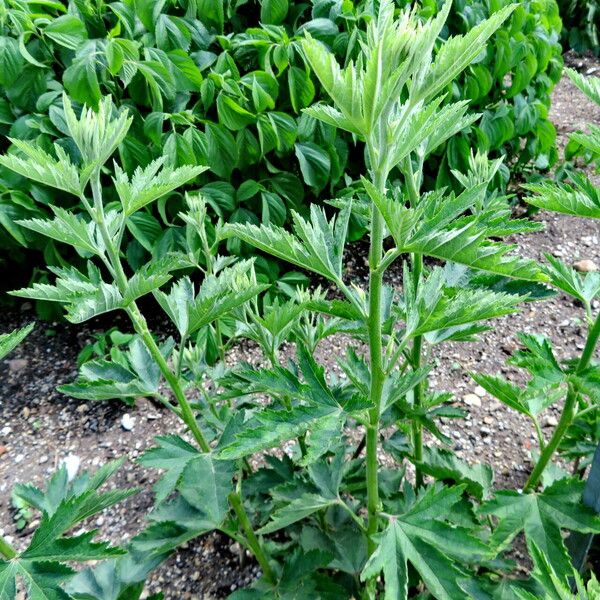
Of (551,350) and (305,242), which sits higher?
(305,242)

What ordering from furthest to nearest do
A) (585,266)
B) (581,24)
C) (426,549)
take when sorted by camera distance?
(581,24)
(585,266)
(426,549)

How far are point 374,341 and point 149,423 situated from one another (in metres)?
1.61

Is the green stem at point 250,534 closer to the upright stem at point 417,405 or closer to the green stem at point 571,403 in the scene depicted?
the upright stem at point 417,405

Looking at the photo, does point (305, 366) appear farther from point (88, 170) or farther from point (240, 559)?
point (240, 559)

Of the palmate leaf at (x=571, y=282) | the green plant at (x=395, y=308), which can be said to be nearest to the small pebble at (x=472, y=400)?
the green plant at (x=395, y=308)

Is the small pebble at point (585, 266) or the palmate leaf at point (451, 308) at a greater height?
the palmate leaf at point (451, 308)

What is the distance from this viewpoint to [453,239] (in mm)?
831

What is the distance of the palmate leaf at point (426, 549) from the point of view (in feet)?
3.21

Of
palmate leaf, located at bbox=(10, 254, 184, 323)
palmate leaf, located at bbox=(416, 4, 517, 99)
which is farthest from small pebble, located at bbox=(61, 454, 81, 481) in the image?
palmate leaf, located at bbox=(416, 4, 517, 99)

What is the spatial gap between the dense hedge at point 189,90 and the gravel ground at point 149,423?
19.6 inches

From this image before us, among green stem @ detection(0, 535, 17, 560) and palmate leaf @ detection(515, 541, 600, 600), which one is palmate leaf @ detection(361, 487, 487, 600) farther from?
green stem @ detection(0, 535, 17, 560)

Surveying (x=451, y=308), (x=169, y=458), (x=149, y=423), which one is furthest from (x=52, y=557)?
(x=149, y=423)

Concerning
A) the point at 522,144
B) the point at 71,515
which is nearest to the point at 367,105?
the point at 71,515

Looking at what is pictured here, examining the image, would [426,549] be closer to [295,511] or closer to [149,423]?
[295,511]
